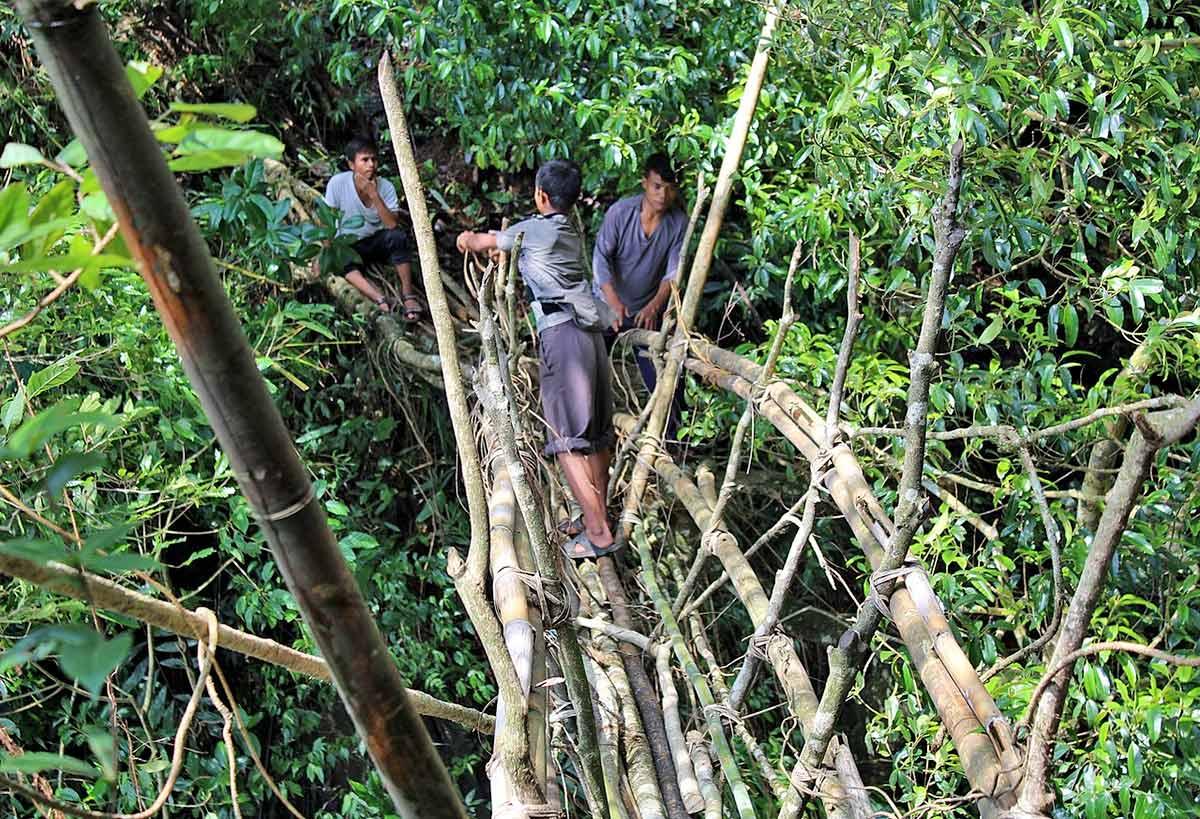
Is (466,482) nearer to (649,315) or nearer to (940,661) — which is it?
(940,661)

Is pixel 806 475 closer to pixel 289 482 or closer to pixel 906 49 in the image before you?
pixel 906 49

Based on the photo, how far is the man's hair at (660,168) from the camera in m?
3.83

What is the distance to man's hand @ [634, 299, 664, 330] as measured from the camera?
405 centimetres

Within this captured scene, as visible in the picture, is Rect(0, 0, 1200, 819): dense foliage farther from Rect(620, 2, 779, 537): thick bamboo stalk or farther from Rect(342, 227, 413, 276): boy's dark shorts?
Rect(342, 227, 413, 276): boy's dark shorts

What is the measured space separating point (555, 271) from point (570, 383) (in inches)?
13.8

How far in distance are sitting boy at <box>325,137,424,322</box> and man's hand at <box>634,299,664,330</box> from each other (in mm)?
885

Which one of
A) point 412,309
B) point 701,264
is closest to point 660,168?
point 701,264

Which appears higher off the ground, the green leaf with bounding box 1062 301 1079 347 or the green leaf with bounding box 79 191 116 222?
the green leaf with bounding box 79 191 116 222

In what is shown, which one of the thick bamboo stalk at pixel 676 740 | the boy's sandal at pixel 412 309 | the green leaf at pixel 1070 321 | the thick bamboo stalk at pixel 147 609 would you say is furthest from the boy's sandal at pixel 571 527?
the thick bamboo stalk at pixel 147 609

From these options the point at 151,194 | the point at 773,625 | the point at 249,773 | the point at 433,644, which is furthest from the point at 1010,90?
the point at 249,773

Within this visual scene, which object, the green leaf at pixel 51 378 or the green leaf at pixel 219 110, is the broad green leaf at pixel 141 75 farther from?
the green leaf at pixel 51 378

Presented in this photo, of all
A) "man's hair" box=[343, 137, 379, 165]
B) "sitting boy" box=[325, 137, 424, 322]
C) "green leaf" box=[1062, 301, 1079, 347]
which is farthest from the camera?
"man's hair" box=[343, 137, 379, 165]

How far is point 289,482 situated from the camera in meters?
0.59

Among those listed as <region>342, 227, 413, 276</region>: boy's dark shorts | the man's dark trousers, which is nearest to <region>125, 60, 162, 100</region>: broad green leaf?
the man's dark trousers
